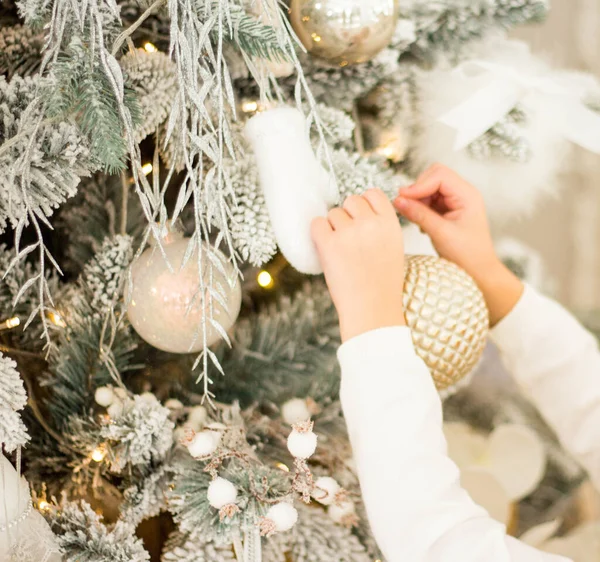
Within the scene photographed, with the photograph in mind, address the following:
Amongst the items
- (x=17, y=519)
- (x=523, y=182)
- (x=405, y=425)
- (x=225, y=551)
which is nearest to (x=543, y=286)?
(x=523, y=182)

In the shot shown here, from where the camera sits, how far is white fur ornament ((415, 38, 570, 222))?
0.71 metres

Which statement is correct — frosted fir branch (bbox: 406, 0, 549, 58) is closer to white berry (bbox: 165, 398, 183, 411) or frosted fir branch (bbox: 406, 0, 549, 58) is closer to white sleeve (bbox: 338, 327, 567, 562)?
white sleeve (bbox: 338, 327, 567, 562)

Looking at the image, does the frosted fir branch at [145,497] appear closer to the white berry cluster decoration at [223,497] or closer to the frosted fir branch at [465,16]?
the white berry cluster decoration at [223,497]

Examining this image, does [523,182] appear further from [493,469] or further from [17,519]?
[17,519]

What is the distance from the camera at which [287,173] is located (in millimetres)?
444

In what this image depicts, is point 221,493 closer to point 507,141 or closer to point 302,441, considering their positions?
point 302,441

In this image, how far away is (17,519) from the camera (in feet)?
1.36

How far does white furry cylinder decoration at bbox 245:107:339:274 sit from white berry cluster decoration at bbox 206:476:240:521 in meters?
0.19

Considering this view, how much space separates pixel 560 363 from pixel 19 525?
591 millimetres

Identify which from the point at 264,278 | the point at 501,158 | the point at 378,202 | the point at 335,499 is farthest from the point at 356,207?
the point at 501,158

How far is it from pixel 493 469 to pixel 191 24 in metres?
0.73

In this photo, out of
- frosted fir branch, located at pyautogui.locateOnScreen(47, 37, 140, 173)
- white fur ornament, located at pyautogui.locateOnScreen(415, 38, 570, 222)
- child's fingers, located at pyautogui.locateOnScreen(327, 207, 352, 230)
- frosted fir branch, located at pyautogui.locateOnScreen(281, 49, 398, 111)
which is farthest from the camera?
white fur ornament, located at pyautogui.locateOnScreen(415, 38, 570, 222)

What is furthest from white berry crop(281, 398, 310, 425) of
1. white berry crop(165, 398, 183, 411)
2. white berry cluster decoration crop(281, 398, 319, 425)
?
white berry crop(165, 398, 183, 411)

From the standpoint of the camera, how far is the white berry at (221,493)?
0.42 metres
